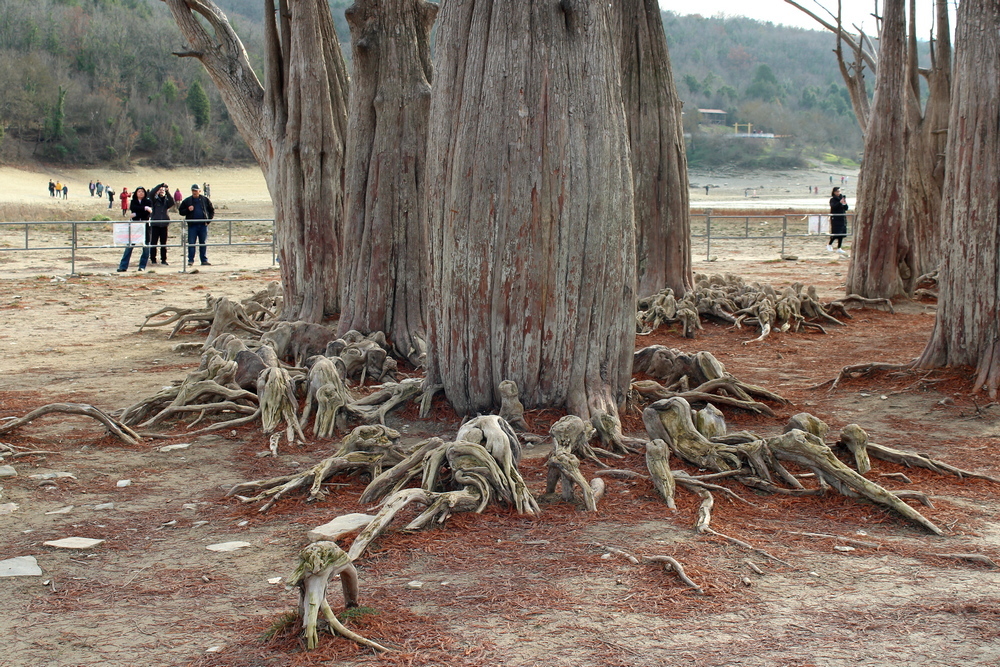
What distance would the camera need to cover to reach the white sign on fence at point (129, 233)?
18562 millimetres

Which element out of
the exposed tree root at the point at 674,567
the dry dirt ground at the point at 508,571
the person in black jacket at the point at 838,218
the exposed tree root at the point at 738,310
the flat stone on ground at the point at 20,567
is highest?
the person in black jacket at the point at 838,218

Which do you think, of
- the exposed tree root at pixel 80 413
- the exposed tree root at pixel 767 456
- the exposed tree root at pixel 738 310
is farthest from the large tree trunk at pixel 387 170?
the exposed tree root at pixel 767 456

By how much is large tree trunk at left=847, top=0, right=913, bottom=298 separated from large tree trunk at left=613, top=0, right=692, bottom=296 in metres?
2.69

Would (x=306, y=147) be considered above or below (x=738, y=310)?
above

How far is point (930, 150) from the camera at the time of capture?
1534 centimetres

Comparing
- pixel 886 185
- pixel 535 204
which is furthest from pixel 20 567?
pixel 886 185

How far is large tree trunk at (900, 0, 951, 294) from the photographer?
14.9m

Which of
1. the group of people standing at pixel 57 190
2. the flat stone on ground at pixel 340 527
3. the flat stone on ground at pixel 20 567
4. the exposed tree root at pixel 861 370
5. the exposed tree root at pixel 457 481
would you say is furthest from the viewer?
the group of people standing at pixel 57 190

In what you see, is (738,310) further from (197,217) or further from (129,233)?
(197,217)

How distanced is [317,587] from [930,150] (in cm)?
1448

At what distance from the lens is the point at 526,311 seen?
6375 mm

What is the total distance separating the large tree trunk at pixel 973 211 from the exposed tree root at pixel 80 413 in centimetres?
609

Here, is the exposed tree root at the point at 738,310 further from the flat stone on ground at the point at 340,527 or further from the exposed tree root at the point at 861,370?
the flat stone on ground at the point at 340,527

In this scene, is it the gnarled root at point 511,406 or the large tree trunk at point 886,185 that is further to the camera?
Answer: the large tree trunk at point 886,185
